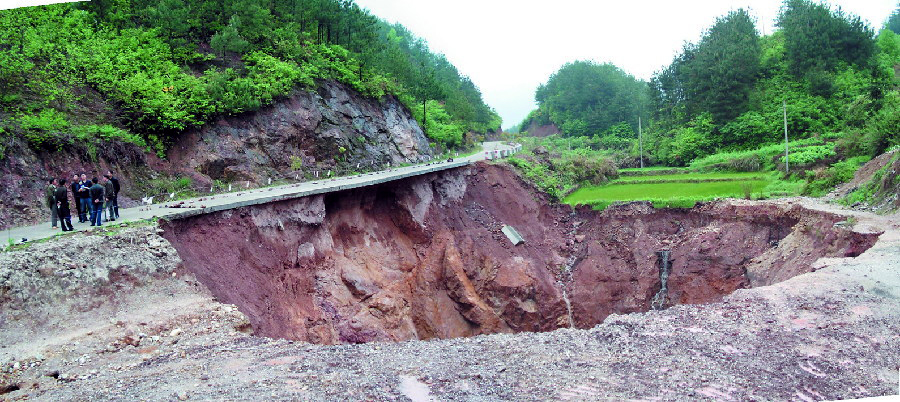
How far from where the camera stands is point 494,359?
6.90 m

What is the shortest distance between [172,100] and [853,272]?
59.2ft

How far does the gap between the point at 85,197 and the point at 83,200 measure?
0.15 meters

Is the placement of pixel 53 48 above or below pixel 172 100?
above

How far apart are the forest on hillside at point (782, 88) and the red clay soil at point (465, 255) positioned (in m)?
8.68

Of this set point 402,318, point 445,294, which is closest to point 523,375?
point 402,318

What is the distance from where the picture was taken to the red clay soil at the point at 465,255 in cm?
1146

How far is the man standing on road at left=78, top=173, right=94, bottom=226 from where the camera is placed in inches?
408

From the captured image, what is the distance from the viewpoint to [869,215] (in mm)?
15188

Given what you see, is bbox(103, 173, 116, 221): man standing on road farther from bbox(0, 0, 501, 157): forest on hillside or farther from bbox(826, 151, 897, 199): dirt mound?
bbox(826, 151, 897, 199): dirt mound

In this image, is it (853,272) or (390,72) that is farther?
(390,72)

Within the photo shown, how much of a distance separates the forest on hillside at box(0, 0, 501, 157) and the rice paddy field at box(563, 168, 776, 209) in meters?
11.1

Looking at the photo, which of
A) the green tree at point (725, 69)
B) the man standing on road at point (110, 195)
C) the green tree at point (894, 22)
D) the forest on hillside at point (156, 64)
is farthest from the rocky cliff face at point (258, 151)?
the green tree at point (894, 22)

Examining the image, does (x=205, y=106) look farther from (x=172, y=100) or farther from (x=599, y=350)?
(x=599, y=350)

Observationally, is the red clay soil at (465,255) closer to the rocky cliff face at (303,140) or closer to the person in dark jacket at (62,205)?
the person in dark jacket at (62,205)
